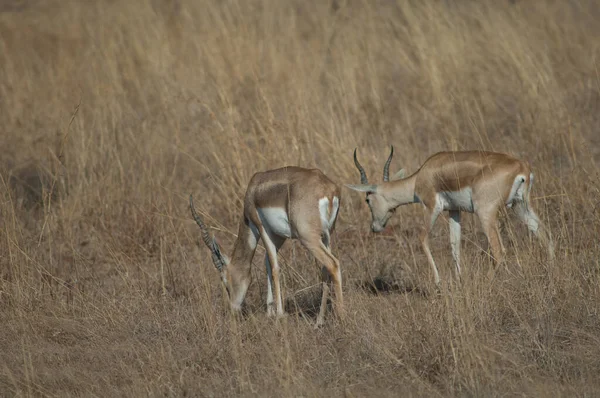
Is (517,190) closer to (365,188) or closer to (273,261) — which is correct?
(365,188)

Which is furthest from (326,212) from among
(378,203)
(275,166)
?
(275,166)

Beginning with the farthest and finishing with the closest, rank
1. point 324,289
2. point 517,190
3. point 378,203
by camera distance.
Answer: point 378,203 < point 517,190 < point 324,289

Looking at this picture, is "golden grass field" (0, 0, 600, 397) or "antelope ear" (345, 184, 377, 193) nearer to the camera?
"golden grass field" (0, 0, 600, 397)

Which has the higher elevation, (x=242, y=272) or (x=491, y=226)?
(x=491, y=226)

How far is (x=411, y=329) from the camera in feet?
17.8

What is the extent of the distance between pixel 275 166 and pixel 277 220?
103 inches

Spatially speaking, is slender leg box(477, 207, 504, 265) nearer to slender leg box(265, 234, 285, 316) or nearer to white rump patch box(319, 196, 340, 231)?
white rump patch box(319, 196, 340, 231)

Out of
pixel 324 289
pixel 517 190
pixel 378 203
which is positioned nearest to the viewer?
pixel 324 289

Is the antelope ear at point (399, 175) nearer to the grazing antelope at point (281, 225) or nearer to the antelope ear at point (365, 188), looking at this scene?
the antelope ear at point (365, 188)

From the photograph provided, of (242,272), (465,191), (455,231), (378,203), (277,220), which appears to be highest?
(277,220)

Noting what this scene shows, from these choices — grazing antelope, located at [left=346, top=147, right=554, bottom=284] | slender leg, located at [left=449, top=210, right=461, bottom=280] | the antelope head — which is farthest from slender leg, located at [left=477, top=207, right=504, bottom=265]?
the antelope head

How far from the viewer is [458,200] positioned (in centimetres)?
721

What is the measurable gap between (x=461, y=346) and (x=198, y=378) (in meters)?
1.57

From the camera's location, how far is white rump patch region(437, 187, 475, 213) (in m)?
7.09
